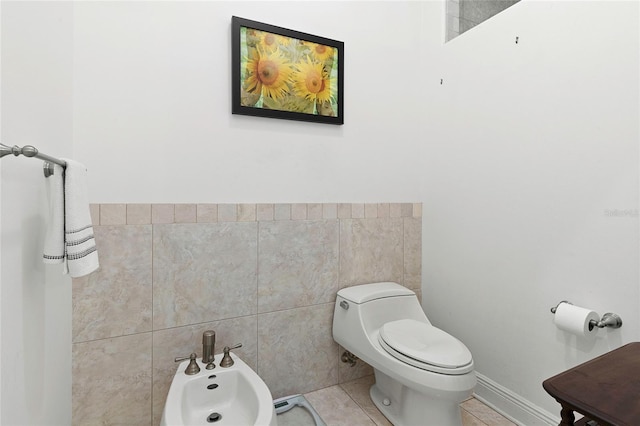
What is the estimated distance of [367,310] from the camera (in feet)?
5.57

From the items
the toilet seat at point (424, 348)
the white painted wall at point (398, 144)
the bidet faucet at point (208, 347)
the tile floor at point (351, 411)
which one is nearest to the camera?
the white painted wall at point (398, 144)

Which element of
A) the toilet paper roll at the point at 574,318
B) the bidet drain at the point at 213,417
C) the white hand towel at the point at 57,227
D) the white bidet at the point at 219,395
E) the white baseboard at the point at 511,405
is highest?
the white hand towel at the point at 57,227

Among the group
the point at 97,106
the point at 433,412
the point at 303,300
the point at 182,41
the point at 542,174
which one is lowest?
the point at 433,412

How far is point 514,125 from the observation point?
5.10 ft

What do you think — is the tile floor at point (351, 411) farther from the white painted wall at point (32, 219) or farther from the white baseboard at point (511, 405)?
the white painted wall at point (32, 219)

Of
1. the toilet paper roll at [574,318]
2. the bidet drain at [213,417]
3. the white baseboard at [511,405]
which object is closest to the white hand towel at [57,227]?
the bidet drain at [213,417]

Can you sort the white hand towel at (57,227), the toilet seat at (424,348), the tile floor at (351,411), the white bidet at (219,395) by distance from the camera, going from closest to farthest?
the white hand towel at (57,227), the white bidet at (219,395), the toilet seat at (424,348), the tile floor at (351,411)

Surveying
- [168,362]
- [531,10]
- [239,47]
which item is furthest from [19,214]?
[531,10]

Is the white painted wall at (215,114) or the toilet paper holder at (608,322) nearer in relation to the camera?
the toilet paper holder at (608,322)

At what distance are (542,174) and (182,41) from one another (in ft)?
5.59

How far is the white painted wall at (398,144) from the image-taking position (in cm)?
104

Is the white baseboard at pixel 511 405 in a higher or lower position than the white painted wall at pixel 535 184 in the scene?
lower

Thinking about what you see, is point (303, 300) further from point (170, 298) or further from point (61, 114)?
point (61, 114)

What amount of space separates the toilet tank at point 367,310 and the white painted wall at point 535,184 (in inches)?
11.5
